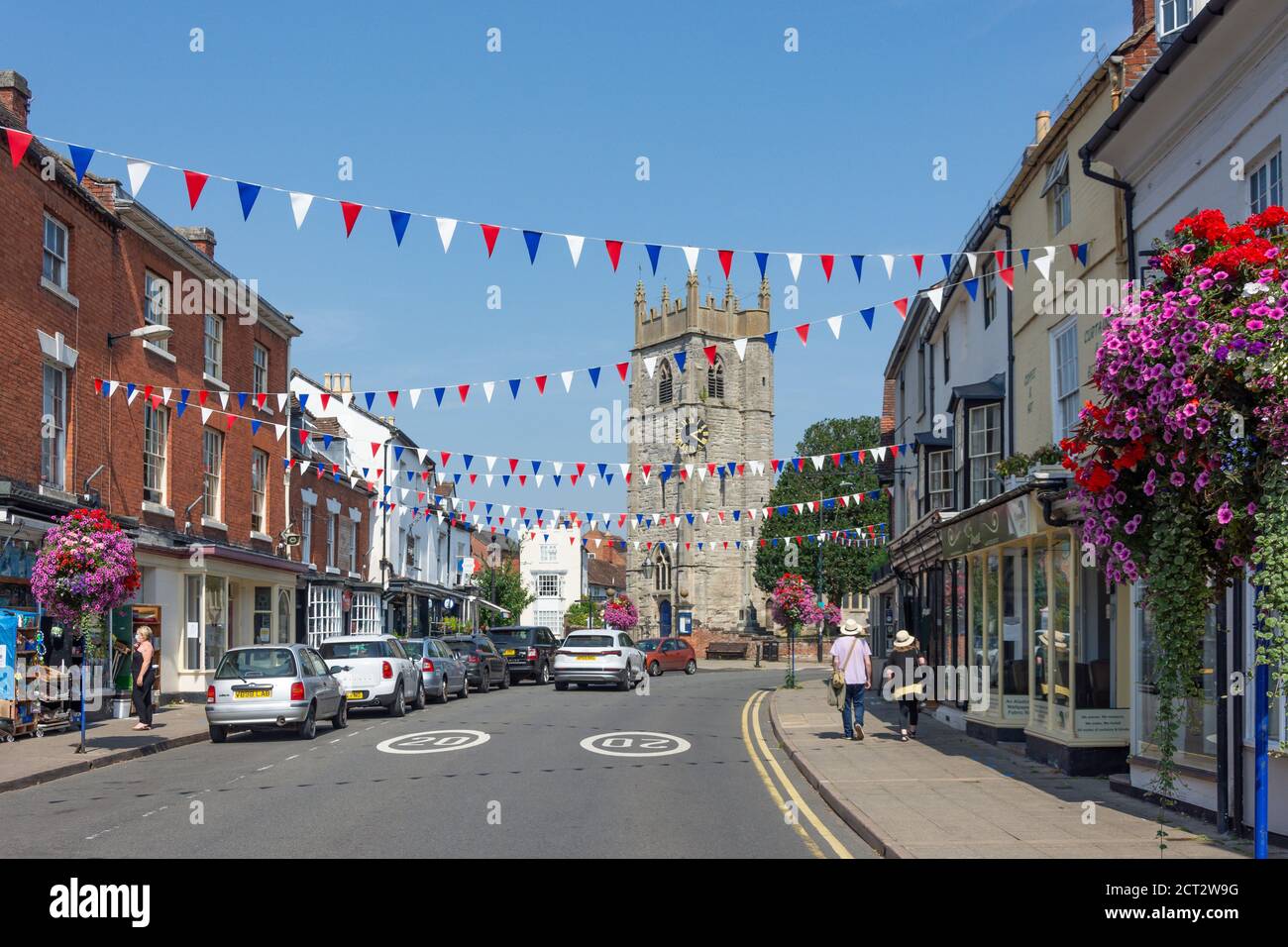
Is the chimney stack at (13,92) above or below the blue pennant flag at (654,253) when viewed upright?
above

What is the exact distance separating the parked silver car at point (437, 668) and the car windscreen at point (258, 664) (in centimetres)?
624

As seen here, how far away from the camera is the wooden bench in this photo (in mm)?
71375

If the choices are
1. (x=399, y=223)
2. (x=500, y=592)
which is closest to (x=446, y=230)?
(x=399, y=223)

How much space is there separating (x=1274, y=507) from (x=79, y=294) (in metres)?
20.6

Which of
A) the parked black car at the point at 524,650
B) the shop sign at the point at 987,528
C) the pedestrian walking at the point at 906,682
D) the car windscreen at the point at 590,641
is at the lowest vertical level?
the parked black car at the point at 524,650

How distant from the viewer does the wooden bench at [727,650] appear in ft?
234

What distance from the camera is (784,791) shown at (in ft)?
42.6

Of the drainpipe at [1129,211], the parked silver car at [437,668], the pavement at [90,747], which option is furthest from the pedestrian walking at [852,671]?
the pavement at [90,747]

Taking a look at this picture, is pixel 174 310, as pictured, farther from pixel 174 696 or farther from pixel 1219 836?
pixel 1219 836

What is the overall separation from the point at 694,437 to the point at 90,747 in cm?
7355

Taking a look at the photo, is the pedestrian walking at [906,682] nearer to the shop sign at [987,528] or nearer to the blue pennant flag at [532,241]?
the shop sign at [987,528]

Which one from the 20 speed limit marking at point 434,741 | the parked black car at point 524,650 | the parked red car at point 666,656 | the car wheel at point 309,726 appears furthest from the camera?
the parked red car at point 666,656

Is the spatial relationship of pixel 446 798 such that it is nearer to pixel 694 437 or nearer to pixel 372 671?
pixel 372 671

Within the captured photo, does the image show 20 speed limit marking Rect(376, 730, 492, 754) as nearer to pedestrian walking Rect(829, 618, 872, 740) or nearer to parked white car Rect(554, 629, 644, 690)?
pedestrian walking Rect(829, 618, 872, 740)
